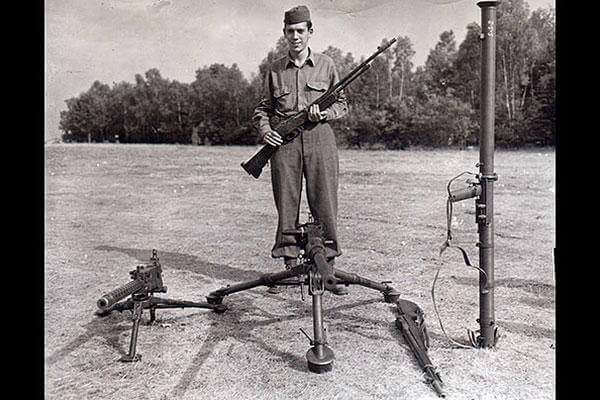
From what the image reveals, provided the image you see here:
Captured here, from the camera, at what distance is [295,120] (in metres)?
4.08

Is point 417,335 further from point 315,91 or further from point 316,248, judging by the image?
point 315,91

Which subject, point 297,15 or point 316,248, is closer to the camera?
point 316,248

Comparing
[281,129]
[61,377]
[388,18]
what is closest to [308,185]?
[281,129]

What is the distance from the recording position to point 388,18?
19.5 ft

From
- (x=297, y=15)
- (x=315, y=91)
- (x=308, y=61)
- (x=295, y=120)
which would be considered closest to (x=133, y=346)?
(x=295, y=120)

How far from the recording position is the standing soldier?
4137mm

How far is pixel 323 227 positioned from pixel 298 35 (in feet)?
5.19

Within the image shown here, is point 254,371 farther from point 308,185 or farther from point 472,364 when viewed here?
point 308,185

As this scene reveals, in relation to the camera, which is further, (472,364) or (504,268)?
(504,268)

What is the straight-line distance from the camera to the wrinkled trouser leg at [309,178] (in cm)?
428

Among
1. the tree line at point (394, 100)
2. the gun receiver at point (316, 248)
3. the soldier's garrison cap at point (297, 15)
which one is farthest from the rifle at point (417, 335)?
the tree line at point (394, 100)

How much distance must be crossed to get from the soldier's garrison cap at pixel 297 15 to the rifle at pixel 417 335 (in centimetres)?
232

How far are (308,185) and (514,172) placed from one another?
7484mm

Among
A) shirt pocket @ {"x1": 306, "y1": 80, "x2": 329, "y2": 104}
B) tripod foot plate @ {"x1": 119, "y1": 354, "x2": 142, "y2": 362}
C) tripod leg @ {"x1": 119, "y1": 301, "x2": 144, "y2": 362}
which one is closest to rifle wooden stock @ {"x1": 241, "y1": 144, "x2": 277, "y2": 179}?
shirt pocket @ {"x1": 306, "y1": 80, "x2": 329, "y2": 104}
